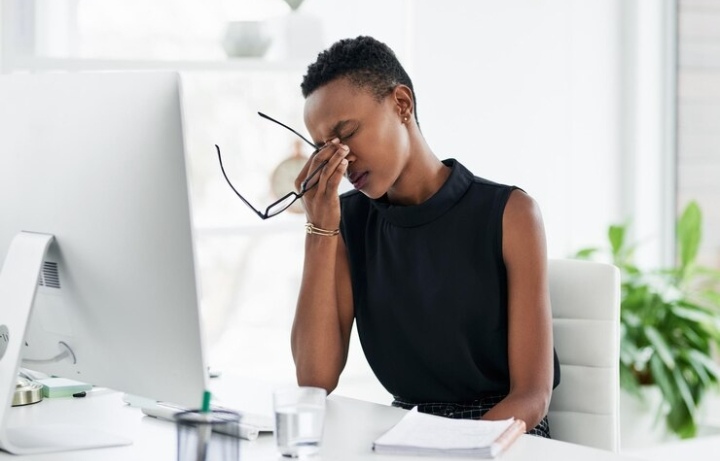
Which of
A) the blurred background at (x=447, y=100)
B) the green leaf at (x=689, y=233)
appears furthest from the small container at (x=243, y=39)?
the green leaf at (x=689, y=233)

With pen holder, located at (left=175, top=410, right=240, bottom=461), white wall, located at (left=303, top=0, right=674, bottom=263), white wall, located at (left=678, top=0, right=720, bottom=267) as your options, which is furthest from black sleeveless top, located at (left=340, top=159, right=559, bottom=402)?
white wall, located at (left=678, top=0, right=720, bottom=267)

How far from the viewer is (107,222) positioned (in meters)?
1.32

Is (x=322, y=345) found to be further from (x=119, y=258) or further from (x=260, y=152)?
(x=260, y=152)

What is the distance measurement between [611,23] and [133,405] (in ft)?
9.18

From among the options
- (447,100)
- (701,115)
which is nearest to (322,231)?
(447,100)

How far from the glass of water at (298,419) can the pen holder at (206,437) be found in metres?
0.13

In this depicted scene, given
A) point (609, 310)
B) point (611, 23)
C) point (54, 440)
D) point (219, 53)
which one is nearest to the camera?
point (54, 440)

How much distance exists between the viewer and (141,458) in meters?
1.36

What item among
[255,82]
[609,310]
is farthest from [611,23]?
[609,310]

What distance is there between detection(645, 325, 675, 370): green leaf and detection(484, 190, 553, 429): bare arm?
1837 mm

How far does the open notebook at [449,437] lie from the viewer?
1.30 meters

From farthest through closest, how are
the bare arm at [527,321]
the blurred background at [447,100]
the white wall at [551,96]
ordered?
the white wall at [551,96] < the blurred background at [447,100] < the bare arm at [527,321]

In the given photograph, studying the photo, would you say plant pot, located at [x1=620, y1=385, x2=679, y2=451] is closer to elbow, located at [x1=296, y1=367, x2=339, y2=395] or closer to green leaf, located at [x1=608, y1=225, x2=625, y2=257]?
green leaf, located at [x1=608, y1=225, x2=625, y2=257]

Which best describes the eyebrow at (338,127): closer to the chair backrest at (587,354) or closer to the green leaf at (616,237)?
the chair backrest at (587,354)
